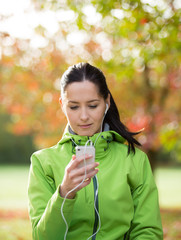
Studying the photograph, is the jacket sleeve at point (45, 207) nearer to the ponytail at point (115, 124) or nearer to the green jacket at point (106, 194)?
the green jacket at point (106, 194)

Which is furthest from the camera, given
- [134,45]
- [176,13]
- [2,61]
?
[2,61]

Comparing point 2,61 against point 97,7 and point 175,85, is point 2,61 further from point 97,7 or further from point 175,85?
point 97,7

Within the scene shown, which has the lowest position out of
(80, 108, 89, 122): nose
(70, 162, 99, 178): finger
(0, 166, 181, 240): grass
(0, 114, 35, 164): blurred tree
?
(0, 114, 35, 164): blurred tree

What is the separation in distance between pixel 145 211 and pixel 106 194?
0.93 feet

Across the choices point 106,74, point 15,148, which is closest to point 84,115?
point 106,74

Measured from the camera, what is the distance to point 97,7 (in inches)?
172

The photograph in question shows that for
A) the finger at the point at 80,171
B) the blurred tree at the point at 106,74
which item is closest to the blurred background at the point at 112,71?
the blurred tree at the point at 106,74

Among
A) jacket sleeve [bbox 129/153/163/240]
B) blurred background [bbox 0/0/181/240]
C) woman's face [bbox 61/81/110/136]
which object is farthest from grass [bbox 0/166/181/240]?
woman's face [bbox 61/81/110/136]

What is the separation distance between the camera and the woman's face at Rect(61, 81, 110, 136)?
2273 mm

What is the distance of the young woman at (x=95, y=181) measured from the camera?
2.20 metres

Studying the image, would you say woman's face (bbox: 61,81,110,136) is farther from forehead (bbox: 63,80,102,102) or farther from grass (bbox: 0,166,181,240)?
grass (bbox: 0,166,181,240)

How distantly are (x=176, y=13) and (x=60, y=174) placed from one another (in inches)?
107

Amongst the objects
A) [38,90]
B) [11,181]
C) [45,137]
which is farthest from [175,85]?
[11,181]

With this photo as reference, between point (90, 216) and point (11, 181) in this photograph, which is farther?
point (11, 181)
